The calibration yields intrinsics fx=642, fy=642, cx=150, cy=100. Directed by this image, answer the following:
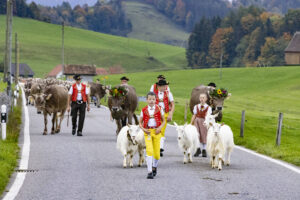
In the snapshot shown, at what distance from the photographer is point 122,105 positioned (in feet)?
63.6

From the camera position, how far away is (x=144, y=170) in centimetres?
1255

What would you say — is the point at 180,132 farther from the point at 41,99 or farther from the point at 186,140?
the point at 41,99

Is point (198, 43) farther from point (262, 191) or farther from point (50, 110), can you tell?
point (262, 191)

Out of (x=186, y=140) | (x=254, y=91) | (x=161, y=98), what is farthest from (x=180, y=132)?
(x=254, y=91)

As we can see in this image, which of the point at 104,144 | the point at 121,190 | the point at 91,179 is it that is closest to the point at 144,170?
the point at 91,179

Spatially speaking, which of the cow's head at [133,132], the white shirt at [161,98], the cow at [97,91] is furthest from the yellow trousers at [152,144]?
the cow at [97,91]

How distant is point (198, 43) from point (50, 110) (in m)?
139

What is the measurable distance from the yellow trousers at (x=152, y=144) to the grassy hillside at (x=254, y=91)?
26.8 ft

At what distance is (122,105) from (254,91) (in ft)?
241

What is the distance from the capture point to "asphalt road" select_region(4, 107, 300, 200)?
9.74 m

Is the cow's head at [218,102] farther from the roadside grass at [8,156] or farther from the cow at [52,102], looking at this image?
the cow at [52,102]

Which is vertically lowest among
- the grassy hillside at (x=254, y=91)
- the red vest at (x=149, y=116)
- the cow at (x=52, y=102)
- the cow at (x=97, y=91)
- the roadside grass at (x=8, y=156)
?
the grassy hillside at (x=254, y=91)

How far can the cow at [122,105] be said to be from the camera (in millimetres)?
18781

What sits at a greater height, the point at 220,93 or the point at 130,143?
the point at 220,93
